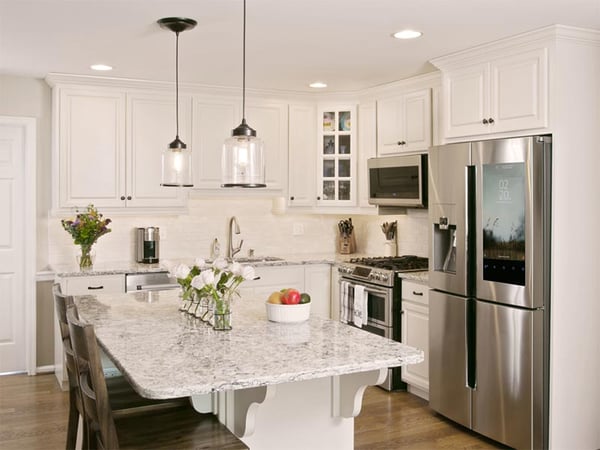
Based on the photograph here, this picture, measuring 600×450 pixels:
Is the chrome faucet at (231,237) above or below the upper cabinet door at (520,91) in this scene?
below

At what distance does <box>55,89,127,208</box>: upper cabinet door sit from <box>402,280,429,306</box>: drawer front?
2362 millimetres

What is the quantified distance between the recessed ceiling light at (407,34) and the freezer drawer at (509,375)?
1.62m

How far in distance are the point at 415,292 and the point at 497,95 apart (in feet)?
4.97

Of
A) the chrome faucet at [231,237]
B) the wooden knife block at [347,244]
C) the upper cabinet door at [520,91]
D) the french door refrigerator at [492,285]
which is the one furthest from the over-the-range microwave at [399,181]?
the chrome faucet at [231,237]

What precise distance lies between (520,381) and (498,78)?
1.78 metres

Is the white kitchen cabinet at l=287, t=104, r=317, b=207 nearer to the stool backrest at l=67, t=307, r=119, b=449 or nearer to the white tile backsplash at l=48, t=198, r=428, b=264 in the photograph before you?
the white tile backsplash at l=48, t=198, r=428, b=264

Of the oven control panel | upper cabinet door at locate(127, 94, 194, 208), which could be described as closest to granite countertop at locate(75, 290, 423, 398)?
the oven control panel

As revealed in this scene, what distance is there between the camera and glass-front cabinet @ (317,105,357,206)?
573 centimetres

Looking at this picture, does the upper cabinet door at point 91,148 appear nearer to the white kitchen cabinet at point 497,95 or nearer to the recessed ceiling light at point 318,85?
the recessed ceiling light at point 318,85

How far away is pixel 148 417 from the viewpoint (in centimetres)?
243

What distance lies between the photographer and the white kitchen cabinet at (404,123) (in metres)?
4.87

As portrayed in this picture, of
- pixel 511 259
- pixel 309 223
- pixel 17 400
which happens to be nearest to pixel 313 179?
pixel 309 223

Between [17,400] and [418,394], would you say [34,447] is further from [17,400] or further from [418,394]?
[418,394]

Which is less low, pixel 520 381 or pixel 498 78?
pixel 498 78
